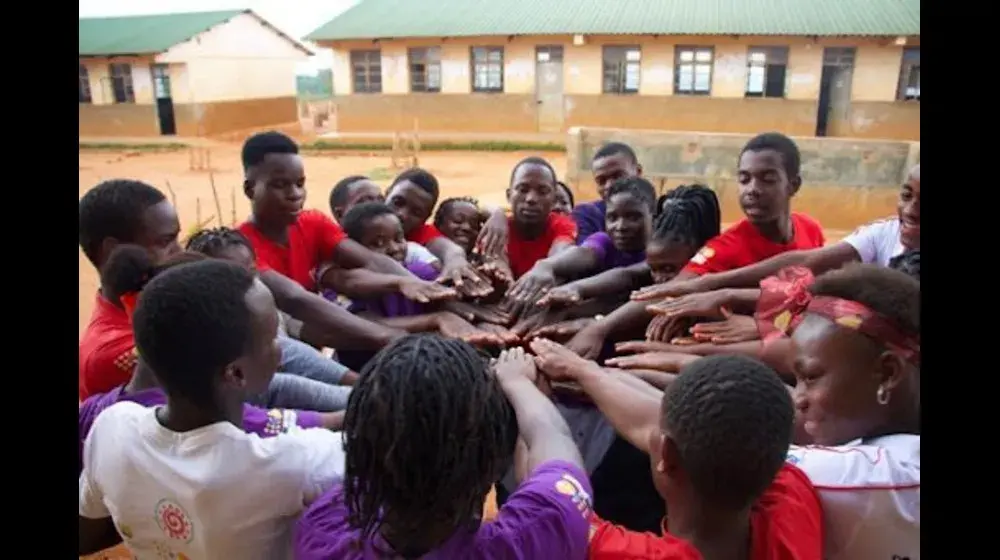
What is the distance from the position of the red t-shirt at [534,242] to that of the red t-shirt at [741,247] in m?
0.81

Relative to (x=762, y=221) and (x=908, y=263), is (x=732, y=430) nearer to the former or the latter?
(x=908, y=263)

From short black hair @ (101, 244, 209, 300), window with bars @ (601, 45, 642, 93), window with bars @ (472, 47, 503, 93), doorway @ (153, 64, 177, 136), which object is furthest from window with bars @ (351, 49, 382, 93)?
short black hair @ (101, 244, 209, 300)

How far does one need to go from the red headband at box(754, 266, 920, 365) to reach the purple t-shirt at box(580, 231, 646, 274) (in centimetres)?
61

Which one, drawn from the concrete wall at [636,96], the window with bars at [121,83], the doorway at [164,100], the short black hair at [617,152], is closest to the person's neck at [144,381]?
the short black hair at [617,152]

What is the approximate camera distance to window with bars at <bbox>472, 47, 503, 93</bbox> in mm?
22391

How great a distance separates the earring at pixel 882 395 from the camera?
1.56 meters

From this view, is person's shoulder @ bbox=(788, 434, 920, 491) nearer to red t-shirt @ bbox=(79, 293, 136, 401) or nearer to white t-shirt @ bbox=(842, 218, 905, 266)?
white t-shirt @ bbox=(842, 218, 905, 266)

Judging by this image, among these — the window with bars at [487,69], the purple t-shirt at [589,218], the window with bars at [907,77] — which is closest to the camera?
the purple t-shirt at [589,218]

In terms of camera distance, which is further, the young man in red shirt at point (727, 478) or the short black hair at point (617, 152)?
the short black hair at point (617, 152)

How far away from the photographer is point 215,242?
2.45 meters

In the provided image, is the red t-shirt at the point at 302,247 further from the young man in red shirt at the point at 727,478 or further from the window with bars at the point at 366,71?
the window with bars at the point at 366,71

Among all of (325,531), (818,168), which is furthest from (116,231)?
(818,168)

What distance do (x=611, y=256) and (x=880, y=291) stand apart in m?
1.46
